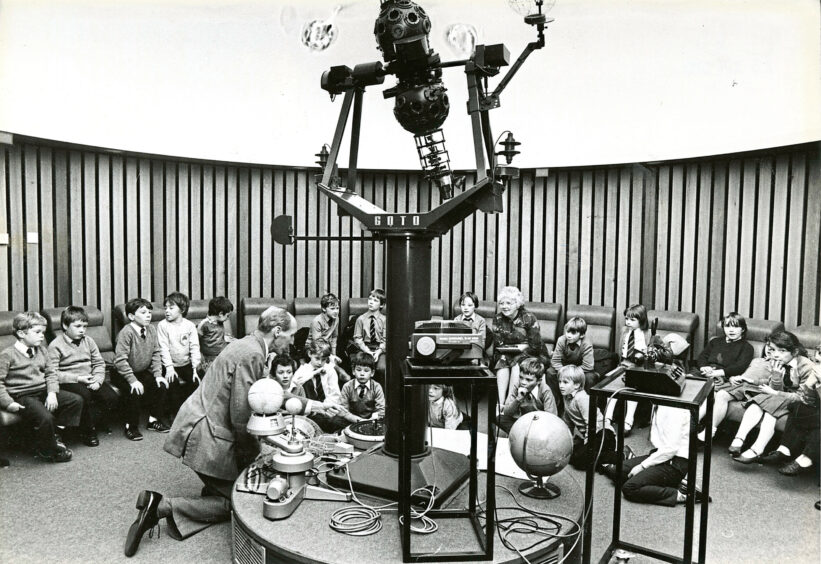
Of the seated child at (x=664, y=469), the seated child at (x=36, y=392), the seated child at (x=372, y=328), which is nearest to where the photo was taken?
the seated child at (x=664, y=469)

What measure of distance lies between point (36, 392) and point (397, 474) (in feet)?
11.2

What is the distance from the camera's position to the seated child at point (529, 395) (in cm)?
482

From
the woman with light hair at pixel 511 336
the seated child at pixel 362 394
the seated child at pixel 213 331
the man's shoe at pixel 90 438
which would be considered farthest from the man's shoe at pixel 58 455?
the woman with light hair at pixel 511 336

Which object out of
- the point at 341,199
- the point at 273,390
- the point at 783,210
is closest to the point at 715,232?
the point at 783,210

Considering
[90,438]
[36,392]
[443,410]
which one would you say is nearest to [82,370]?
[36,392]

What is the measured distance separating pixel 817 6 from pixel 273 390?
202 inches

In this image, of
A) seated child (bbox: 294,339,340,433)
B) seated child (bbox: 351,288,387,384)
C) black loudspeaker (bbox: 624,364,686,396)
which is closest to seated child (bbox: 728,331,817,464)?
black loudspeaker (bbox: 624,364,686,396)

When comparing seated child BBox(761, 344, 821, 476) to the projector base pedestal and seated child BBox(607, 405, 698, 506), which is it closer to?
seated child BBox(607, 405, 698, 506)

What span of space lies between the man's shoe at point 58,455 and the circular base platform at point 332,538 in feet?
7.69

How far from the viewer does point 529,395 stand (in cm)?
488

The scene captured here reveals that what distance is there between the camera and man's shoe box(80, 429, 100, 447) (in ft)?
16.3

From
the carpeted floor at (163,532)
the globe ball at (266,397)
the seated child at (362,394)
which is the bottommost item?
the carpeted floor at (163,532)

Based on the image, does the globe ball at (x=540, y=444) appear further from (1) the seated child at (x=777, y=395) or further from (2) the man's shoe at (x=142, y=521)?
(1) the seated child at (x=777, y=395)

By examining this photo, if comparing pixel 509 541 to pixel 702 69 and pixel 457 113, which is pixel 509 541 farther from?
pixel 457 113
